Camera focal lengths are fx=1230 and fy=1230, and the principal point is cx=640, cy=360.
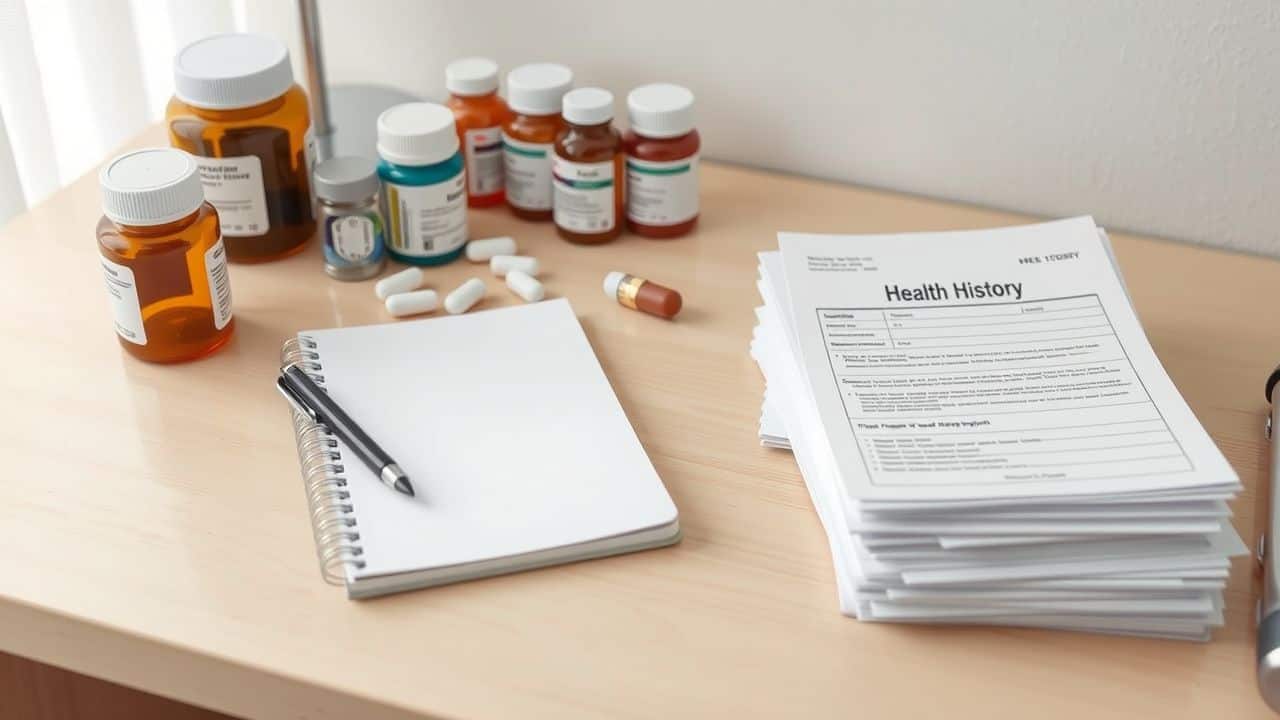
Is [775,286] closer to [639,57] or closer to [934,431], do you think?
[934,431]

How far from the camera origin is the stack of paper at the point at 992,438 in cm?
61

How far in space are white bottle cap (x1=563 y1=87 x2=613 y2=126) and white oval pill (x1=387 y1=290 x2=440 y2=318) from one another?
17cm

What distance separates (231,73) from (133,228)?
15 centimetres

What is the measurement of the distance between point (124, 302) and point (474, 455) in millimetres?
253

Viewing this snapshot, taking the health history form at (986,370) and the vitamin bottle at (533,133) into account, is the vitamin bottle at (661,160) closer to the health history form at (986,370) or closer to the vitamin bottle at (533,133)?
the vitamin bottle at (533,133)

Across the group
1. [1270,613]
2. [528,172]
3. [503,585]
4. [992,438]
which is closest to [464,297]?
[528,172]

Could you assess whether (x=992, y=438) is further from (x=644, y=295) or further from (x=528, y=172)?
(x=528, y=172)

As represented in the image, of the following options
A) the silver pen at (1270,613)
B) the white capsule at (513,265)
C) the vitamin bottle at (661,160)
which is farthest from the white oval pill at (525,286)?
the silver pen at (1270,613)

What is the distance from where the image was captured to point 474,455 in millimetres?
716

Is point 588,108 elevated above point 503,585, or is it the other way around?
point 588,108

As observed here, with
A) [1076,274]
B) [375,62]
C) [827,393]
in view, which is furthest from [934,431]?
[375,62]

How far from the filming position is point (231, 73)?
2.78 ft

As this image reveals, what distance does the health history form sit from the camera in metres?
0.62

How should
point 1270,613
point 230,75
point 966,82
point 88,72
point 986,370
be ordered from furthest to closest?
point 88,72 → point 966,82 → point 230,75 → point 986,370 → point 1270,613
